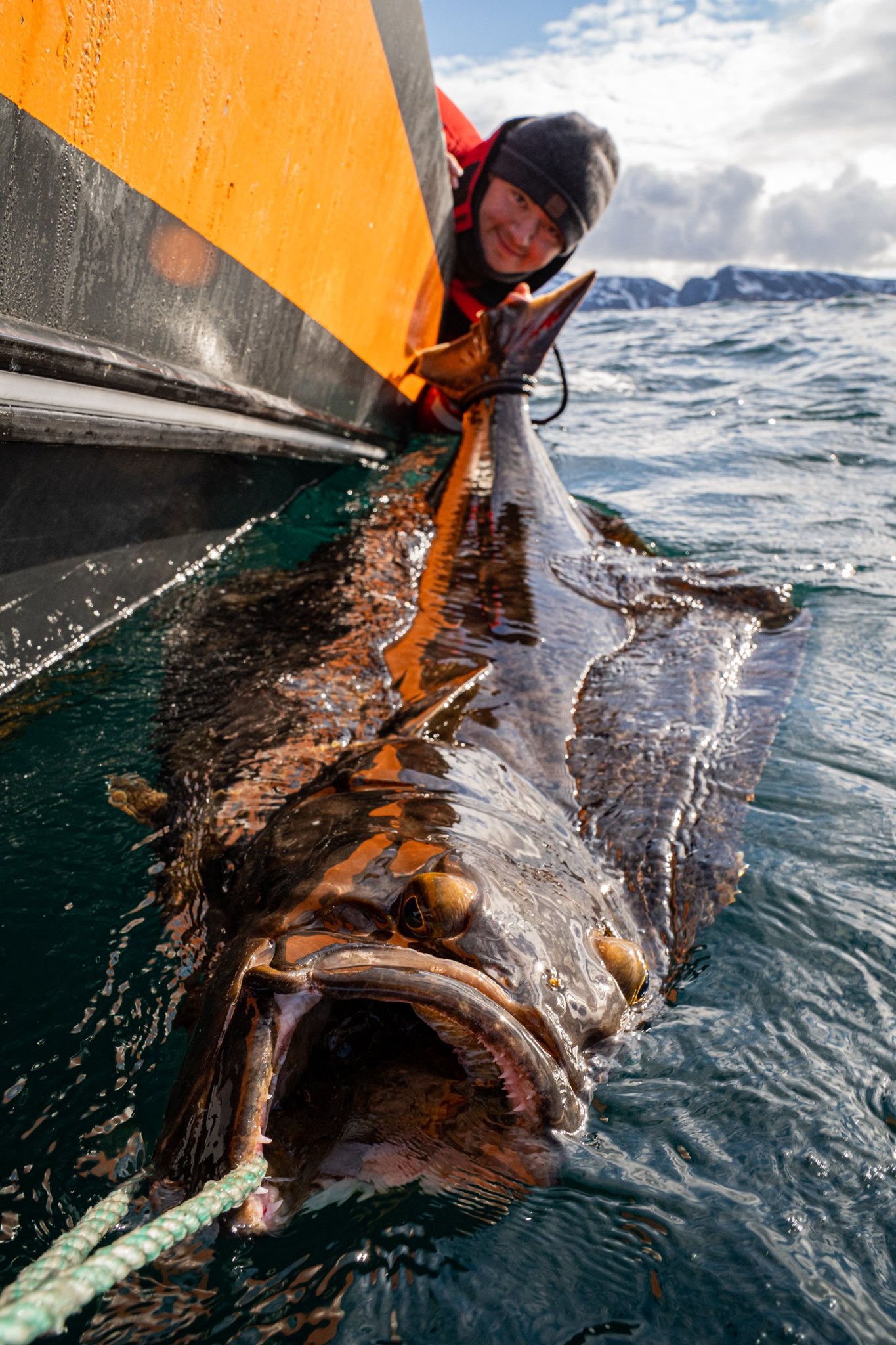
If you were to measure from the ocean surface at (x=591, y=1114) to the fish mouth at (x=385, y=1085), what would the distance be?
0.06 metres

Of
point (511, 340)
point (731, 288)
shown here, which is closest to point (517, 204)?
point (511, 340)

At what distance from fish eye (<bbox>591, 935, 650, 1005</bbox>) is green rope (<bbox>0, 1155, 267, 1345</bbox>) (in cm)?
64

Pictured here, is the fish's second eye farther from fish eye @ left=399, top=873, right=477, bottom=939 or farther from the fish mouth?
the fish mouth

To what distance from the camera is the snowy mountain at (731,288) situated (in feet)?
521

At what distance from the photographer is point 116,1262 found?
846 millimetres

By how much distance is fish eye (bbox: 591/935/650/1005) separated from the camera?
1526mm

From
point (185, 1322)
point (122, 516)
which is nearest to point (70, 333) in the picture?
point (122, 516)

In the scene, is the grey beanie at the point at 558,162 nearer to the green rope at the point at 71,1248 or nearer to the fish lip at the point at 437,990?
the fish lip at the point at 437,990

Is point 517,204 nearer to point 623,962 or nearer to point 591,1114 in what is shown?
point 623,962

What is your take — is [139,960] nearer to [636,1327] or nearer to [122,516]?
[636,1327]

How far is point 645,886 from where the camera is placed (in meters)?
1.97

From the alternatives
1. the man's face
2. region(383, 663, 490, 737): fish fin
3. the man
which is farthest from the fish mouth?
the man's face

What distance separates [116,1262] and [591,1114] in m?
0.77

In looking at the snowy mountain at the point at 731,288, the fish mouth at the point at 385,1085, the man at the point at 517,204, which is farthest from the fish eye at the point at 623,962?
the snowy mountain at the point at 731,288
